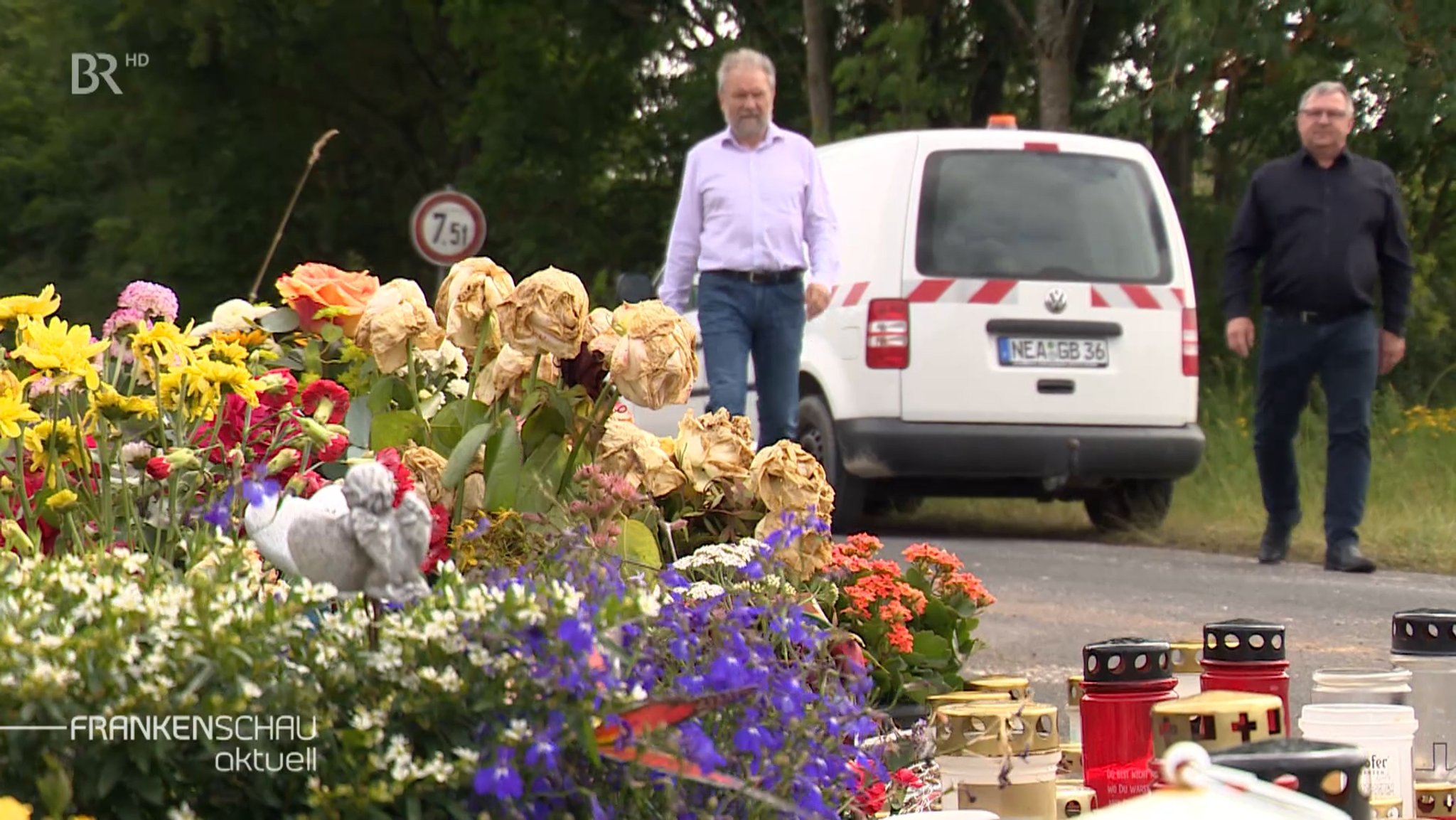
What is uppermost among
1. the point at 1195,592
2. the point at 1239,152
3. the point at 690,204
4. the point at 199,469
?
the point at 1239,152

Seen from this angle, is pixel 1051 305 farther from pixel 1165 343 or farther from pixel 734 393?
pixel 734 393

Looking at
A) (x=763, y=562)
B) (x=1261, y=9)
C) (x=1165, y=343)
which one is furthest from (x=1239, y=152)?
(x=763, y=562)

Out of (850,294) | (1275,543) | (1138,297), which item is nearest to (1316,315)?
(1275,543)

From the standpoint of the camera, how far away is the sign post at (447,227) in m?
19.3

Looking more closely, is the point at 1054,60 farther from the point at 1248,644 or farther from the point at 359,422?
the point at 1248,644

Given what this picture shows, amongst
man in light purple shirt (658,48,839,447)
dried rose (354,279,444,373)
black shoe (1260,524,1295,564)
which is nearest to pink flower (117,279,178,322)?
dried rose (354,279,444,373)

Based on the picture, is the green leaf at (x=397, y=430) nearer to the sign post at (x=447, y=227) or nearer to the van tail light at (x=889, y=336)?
the van tail light at (x=889, y=336)

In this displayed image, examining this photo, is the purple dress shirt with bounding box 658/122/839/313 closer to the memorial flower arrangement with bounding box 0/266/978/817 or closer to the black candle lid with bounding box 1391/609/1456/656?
the memorial flower arrangement with bounding box 0/266/978/817

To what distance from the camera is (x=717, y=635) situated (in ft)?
8.09

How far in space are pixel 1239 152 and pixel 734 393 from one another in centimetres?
1173

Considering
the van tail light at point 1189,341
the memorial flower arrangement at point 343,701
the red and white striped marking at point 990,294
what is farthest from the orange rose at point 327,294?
the van tail light at point 1189,341

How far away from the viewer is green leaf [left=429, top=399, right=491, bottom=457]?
326 centimetres

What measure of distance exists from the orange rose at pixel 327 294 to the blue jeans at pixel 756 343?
14.3 feet

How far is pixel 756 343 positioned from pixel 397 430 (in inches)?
190
